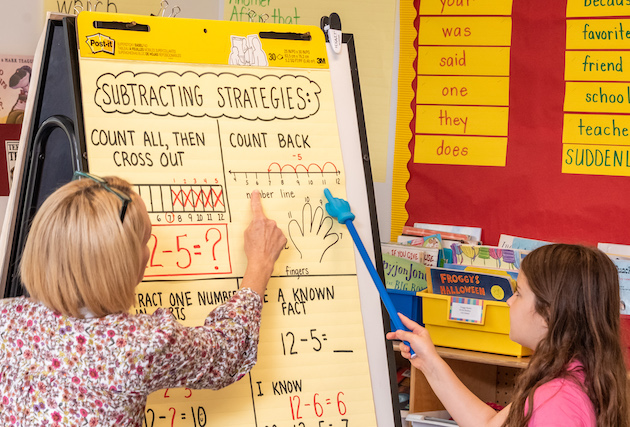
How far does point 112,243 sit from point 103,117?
0.44 m

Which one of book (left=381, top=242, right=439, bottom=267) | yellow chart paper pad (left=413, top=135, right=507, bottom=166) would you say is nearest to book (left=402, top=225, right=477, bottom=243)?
book (left=381, top=242, right=439, bottom=267)

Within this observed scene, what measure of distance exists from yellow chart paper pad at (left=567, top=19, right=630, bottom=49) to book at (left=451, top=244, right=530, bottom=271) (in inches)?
31.7

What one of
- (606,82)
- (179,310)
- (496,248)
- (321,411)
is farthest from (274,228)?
(606,82)

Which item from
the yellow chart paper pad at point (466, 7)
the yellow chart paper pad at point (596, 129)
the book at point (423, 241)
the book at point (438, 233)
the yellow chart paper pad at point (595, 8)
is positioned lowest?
the book at point (423, 241)

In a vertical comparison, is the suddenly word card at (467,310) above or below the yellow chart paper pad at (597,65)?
below

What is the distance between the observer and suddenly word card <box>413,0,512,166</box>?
254cm

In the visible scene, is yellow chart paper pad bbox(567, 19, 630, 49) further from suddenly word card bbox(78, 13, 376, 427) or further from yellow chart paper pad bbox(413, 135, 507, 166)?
suddenly word card bbox(78, 13, 376, 427)

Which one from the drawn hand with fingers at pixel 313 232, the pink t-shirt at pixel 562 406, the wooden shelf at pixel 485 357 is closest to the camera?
the pink t-shirt at pixel 562 406

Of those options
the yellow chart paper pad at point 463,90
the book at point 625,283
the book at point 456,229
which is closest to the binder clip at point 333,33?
the yellow chart paper pad at point 463,90

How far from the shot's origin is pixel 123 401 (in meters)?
1.05

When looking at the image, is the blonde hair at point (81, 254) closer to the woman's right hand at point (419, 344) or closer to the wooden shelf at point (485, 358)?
the woman's right hand at point (419, 344)

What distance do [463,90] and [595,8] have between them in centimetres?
55

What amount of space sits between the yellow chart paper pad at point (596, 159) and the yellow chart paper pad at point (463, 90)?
309mm

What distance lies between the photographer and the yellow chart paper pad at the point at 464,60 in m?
2.54
